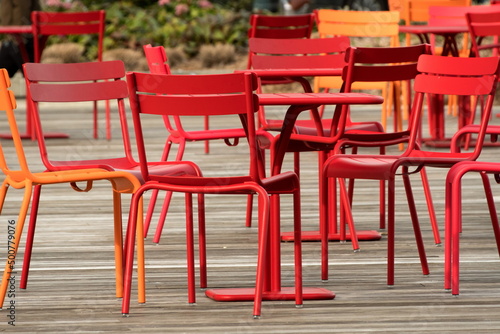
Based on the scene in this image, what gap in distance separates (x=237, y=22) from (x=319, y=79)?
6.99 m

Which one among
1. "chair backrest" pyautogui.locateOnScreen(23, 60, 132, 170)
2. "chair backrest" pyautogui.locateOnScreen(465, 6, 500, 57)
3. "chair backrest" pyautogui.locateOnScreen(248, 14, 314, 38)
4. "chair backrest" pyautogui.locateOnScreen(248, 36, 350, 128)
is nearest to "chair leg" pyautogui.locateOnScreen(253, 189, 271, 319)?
"chair backrest" pyautogui.locateOnScreen(23, 60, 132, 170)

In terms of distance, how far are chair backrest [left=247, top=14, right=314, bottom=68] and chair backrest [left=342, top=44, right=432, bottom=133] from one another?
2.92 metres

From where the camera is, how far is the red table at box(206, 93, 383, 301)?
11.8 ft

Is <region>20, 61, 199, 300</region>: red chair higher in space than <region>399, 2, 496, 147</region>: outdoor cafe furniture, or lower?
higher

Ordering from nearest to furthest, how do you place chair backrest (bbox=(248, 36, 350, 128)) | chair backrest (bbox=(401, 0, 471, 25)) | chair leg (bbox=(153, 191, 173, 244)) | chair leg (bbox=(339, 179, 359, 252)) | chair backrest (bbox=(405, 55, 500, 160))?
1. chair backrest (bbox=(405, 55, 500, 160))
2. chair leg (bbox=(339, 179, 359, 252))
3. chair leg (bbox=(153, 191, 173, 244))
4. chair backrest (bbox=(248, 36, 350, 128))
5. chair backrest (bbox=(401, 0, 471, 25))

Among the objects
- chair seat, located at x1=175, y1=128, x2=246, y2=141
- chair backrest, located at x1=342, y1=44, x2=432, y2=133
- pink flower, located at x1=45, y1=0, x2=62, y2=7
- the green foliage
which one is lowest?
the green foliage

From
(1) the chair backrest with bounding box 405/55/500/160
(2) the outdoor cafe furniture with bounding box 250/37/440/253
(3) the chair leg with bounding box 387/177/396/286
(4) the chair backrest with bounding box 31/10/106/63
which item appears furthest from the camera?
(4) the chair backrest with bounding box 31/10/106/63

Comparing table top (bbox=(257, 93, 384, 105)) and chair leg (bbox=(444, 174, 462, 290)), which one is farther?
chair leg (bbox=(444, 174, 462, 290))

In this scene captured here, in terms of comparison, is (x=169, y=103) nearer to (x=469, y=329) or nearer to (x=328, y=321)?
(x=328, y=321)

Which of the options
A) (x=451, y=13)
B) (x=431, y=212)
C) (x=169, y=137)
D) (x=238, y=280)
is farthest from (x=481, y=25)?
(x=238, y=280)

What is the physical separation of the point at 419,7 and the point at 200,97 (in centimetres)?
616

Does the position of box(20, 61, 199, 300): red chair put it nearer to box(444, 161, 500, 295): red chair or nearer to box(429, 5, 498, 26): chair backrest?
box(444, 161, 500, 295): red chair

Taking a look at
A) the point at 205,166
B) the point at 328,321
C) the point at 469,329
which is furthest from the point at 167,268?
the point at 205,166

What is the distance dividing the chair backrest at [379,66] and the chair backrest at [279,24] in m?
2.92
